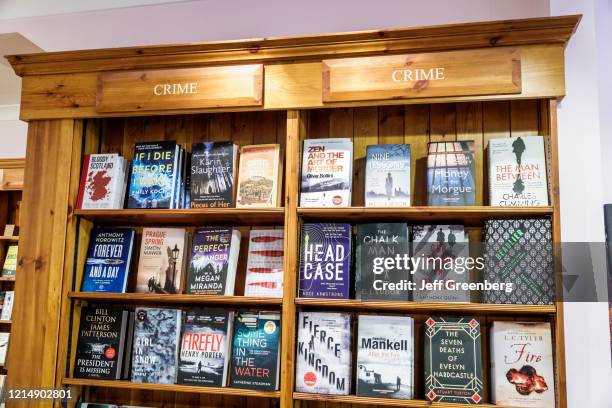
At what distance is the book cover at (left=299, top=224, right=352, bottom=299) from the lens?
240cm

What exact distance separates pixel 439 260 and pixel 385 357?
466mm

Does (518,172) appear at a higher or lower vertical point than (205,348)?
higher

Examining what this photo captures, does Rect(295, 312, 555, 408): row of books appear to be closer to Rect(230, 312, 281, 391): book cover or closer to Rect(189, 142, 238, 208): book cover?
Rect(230, 312, 281, 391): book cover

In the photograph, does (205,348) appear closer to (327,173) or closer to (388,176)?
(327,173)

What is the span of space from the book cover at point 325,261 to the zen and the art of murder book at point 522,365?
0.66 meters

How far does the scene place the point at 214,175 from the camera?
261 cm

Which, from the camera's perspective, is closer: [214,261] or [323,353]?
[323,353]

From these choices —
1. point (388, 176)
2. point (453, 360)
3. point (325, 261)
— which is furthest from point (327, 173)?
point (453, 360)

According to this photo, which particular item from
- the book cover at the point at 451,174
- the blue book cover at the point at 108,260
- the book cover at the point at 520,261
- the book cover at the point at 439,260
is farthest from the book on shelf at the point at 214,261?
the book cover at the point at 520,261

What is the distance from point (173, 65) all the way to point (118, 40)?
76 centimetres

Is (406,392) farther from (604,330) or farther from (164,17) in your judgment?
(164,17)

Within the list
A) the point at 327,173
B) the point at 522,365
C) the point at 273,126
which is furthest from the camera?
the point at 273,126

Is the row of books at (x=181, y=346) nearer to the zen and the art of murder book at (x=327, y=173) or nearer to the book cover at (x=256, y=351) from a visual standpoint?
the book cover at (x=256, y=351)

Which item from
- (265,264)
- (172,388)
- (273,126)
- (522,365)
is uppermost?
(273,126)
